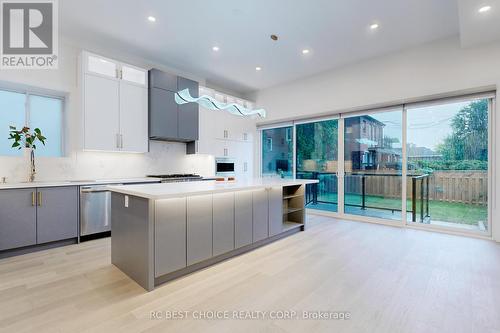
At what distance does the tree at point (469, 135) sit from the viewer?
3736mm

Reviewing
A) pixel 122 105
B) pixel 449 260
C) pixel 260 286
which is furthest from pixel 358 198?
pixel 122 105

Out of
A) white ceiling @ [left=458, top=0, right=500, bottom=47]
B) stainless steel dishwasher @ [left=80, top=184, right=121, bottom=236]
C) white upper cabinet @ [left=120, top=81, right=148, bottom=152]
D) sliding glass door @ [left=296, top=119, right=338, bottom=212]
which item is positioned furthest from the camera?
sliding glass door @ [left=296, top=119, right=338, bottom=212]

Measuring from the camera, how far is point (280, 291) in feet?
7.06

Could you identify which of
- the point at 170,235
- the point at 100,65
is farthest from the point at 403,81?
the point at 100,65

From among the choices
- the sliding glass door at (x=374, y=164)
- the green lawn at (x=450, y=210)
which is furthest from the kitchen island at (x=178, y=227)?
the green lawn at (x=450, y=210)

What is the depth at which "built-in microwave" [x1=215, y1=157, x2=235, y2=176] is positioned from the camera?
225 inches

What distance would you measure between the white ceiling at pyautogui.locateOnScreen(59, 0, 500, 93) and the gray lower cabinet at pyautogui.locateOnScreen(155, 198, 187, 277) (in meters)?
2.46

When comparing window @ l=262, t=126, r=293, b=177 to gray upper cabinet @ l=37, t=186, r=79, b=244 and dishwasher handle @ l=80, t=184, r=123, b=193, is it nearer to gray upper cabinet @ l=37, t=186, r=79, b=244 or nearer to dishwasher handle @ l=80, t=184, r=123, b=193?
dishwasher handle @ l=80, t=184, r=123, b=193

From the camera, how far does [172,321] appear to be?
1.74m

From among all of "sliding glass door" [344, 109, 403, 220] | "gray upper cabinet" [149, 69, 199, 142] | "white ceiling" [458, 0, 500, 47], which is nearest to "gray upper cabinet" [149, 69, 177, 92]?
"gray upper cabinet" [149, 69, 199, 142]

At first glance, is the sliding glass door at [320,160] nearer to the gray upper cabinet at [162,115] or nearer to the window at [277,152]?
the window at [277,152]

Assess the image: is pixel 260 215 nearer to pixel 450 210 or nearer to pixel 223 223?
pixel 223 223

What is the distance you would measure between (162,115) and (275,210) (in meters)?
2.74

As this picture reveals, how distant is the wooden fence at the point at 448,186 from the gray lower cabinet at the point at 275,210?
2.37 meters
